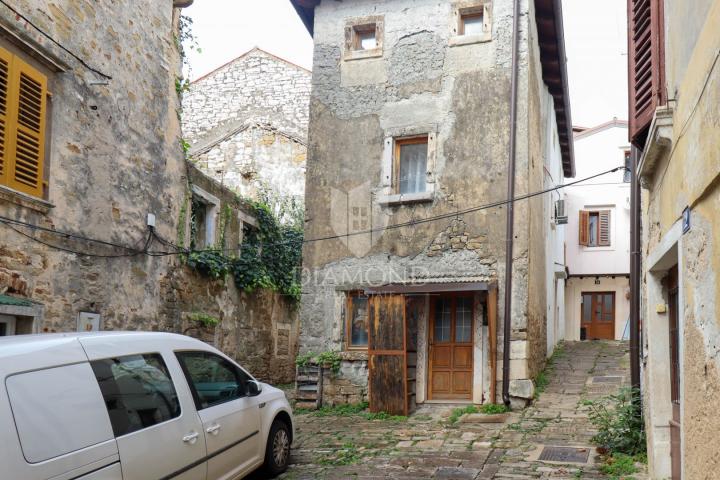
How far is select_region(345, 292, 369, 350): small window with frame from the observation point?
39.9 feet

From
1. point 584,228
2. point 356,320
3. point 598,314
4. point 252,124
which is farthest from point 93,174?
point 598,314

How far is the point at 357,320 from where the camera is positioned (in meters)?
→ 12.2

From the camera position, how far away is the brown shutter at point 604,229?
22734 millimetres

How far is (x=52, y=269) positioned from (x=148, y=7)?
4663 millimetres

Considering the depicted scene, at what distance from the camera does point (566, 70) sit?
14.6 metres

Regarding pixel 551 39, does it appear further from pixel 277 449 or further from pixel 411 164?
pixel 277 449

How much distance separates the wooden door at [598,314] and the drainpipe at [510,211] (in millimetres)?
13113

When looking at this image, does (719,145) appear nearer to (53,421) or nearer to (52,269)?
(53,421)

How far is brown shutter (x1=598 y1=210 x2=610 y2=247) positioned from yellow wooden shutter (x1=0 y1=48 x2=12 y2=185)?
62.2 feet

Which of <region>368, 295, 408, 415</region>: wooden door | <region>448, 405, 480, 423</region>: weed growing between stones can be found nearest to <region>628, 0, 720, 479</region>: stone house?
<region>448, 405, 480, 423</region>: weed growing between stones

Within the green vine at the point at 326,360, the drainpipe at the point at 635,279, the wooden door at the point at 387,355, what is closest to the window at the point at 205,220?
the green vine at the point at 326,360

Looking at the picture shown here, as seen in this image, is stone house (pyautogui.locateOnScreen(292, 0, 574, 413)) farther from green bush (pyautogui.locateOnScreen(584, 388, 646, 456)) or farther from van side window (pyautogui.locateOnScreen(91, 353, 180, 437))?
van side window (pyautogui.locateOnScreen(91, 353, 180, 437))

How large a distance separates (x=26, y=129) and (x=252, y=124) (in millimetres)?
11294

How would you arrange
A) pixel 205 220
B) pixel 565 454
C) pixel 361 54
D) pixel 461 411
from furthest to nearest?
pixel 205 220
pixel 361 54
pixel 461 411
pixel 565 454
